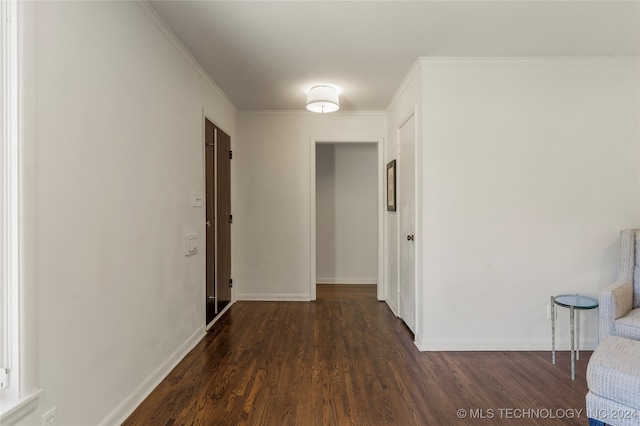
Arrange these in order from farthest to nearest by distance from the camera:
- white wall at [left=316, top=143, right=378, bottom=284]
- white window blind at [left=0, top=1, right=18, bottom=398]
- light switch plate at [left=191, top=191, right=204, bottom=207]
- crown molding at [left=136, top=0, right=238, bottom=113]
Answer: white wall at [left=316, top=143, right=378, bottom=284], light switch plate at [left=191, top=191, right=204, bottom=207], crown molding at [left=136, top=0, right=238, bottom=113], white window blind at [left=0, top=1, right=18, bottom=398]

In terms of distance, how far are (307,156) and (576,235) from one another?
2.92 m

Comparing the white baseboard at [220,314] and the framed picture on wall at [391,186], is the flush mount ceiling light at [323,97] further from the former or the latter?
the white baseboard at [220,314]

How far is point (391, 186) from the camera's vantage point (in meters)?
3.99

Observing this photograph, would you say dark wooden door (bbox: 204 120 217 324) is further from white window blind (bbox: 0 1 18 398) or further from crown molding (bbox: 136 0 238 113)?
white window blind (bbox: 0 1 18 398)

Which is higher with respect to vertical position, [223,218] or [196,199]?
[196,199]

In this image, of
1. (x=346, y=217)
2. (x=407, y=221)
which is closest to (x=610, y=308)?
(x=407, y=221)

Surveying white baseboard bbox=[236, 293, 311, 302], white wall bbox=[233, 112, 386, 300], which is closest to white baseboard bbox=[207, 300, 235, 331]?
white baseboard bbox=[236, 293, 311, 302]

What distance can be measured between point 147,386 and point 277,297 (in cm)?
235

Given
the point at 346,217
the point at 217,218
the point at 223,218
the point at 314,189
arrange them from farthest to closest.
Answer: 1. the point at 346,217
2. the point at 314,189
3. the point at 223,218
4. the point at 217,218

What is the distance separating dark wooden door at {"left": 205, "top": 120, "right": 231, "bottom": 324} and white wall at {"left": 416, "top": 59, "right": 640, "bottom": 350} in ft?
6.66

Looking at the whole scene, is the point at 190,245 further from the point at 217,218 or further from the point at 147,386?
the point at 147,386

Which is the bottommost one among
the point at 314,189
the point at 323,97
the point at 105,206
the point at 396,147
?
the point at 105,206

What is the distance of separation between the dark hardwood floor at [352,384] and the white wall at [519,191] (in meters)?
0.37

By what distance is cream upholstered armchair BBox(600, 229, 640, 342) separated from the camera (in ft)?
7.13
